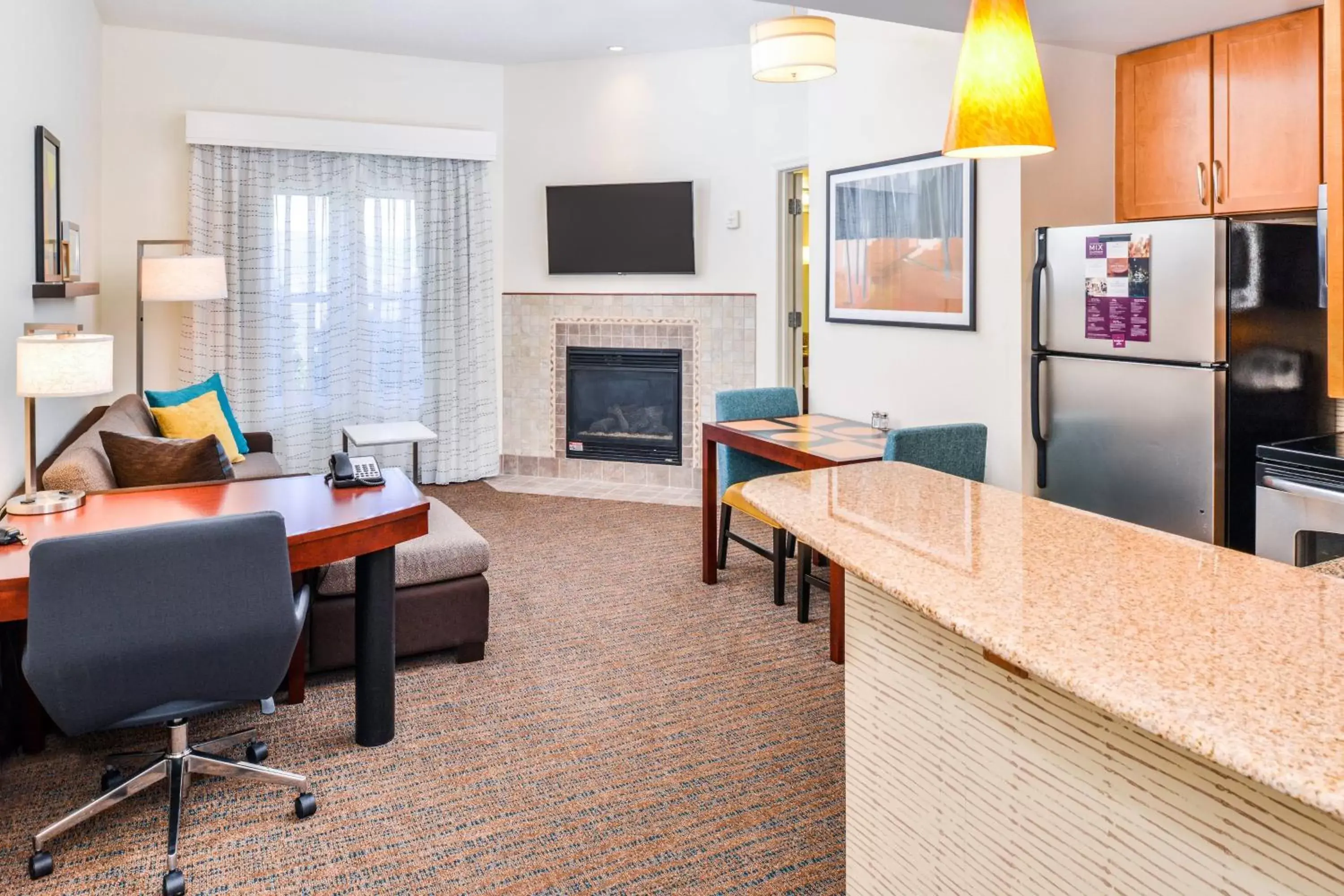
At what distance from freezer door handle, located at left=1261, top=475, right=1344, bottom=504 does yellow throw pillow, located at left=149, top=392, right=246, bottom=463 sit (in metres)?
4.33

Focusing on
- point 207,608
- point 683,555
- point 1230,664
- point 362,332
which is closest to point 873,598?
point 1230,664

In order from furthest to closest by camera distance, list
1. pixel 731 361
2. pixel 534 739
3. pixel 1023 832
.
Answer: pixel 731 361 < pixel 534 739 < pixel 1023 832

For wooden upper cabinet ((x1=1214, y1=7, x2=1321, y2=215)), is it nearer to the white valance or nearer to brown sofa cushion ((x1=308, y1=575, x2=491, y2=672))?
brown sofa cushion ((x1=308, y1=575, x2=491, y2=672))

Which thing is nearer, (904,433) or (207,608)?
(207,608)

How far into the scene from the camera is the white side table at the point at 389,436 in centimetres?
570

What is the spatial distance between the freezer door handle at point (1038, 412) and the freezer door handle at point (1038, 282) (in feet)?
0.15

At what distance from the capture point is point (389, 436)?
5832 mm

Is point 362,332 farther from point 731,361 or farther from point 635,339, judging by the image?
point 731,361

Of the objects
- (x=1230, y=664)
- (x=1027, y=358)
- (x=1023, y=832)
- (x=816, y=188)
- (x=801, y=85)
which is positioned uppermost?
(x=801, y=85)

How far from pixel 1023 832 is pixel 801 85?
5444mm

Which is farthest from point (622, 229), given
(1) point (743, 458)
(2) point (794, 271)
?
(1) point (743, 458)

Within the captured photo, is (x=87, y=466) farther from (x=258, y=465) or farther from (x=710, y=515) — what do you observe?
(x=710, y=515)

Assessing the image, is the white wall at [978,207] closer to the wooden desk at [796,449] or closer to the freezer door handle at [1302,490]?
the wooden desk at [796,449]

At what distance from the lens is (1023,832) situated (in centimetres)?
140
